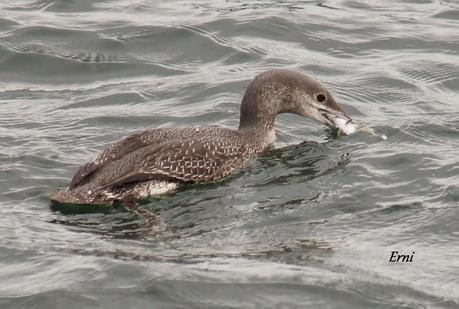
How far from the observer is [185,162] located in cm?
1118

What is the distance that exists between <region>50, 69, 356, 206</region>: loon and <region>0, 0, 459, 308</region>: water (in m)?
0.18

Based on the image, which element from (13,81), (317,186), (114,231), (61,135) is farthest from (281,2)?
(114,231)

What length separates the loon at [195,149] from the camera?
35.2 ft

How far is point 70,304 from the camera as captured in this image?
8516 millimetres

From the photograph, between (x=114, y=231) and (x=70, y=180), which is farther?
(x=70, y=180)

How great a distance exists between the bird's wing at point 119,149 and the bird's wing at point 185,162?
154 mm

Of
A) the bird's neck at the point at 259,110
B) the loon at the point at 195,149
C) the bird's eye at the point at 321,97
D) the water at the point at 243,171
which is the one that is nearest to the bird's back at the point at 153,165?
the loon at the point at 195,149

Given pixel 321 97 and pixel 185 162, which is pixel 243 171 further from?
pixel 321 97

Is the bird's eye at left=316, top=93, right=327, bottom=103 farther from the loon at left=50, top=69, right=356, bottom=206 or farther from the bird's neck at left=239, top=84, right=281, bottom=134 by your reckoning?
the bird's neck at left=239, top=84, right=281, bottom=134

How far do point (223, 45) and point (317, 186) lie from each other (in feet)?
18.6

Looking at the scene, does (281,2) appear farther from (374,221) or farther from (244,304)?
(244,304)

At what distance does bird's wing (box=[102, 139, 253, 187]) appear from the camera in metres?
10.8

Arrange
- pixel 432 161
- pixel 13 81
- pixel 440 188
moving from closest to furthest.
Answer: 1. pixel 440 188
2. pixel 432 161
3. pixel 13 81

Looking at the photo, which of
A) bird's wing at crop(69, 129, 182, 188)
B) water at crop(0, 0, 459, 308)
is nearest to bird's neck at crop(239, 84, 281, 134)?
water at crop(0, 0, 459, 308)
